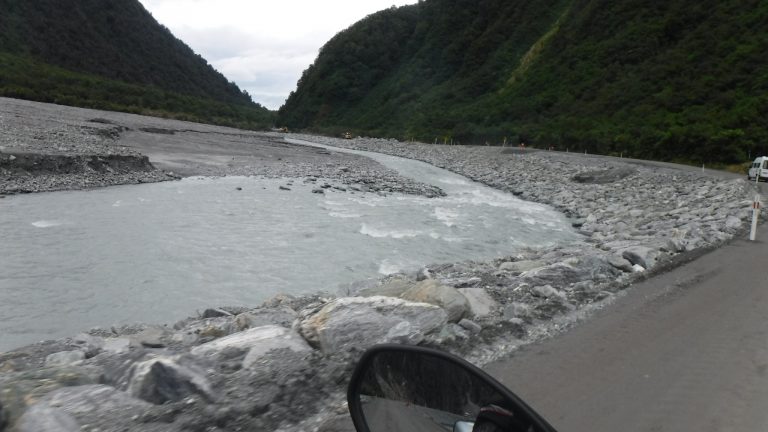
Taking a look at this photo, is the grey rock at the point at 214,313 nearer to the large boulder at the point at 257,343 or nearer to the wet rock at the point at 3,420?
the large boulder at the point at 257,343

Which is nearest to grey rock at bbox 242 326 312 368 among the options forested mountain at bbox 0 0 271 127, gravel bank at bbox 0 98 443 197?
gravel bank at bbox 0 98 443 197

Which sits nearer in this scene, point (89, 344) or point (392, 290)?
point (89, 344)

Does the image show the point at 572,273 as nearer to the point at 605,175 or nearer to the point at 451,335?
the point at 451,335

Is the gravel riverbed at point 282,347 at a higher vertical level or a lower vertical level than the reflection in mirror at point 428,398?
lower

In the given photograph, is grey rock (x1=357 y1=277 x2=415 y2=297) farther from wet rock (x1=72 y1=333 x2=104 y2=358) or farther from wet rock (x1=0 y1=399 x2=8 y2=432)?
wet rock (x1=0 y1=399 x2=8 y2=432)

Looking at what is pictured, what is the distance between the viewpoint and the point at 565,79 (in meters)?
50.5

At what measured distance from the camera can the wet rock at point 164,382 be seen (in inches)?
110

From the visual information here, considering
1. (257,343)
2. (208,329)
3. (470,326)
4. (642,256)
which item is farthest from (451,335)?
(642,256)

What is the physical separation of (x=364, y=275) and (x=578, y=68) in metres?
48.0

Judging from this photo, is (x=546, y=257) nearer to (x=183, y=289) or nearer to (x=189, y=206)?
(x=183, y=289)

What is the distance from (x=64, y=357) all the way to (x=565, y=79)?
174 feet

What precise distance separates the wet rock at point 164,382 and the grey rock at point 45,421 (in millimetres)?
398

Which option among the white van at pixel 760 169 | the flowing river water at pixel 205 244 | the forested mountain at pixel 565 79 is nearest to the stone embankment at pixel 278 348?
the flowing river water at pixel 205 244

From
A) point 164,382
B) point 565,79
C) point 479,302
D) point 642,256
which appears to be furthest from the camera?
point 565,79
